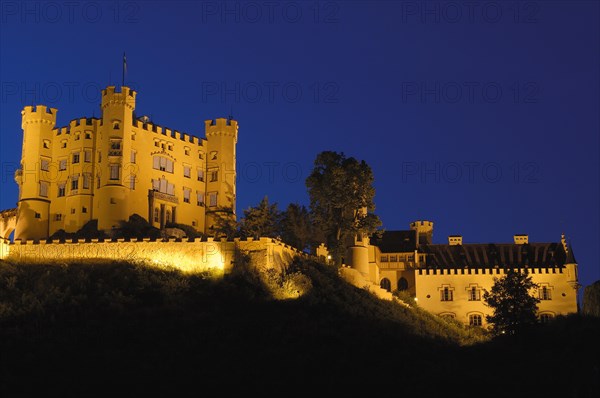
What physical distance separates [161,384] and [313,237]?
39.8 meters

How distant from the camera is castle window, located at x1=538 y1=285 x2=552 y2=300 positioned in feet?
285

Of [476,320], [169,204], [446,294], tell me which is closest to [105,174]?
[169,204]

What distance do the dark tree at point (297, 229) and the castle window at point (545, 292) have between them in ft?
72.9

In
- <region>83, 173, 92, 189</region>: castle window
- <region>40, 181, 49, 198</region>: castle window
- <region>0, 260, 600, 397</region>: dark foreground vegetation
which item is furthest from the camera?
<region>40, 181, 49, 198</region>: castle window

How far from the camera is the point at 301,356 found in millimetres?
52125

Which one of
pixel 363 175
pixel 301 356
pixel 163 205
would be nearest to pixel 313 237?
pixel 363 175

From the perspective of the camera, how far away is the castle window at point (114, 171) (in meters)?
85.9

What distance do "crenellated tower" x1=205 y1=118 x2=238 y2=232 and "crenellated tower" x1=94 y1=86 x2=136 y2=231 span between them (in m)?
10.00

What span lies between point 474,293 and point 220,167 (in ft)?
93.1

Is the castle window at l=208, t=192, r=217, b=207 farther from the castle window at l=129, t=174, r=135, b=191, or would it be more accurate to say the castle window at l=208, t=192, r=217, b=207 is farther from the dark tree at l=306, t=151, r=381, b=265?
the dark tree at l=306, t=151, r=381, b=265

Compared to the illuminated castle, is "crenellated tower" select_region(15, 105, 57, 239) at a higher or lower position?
higher

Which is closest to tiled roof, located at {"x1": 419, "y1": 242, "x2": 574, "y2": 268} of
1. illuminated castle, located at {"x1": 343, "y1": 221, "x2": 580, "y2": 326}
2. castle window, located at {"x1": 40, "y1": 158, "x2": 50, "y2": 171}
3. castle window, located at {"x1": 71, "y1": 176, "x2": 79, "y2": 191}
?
illuminated castle, located at {"x1": 343, "y1": 221, "x2": 580, "y2": 326}

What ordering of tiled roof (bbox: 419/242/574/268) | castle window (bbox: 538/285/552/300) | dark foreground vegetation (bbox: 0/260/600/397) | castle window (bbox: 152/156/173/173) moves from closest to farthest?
dark foreground vegetation (bbox: 0/260/600/397), castle window (bbox: 538/285/552/300), castle window (bbox: 152/156/173/173), tiled roof (bbox: 419/242/574/268)

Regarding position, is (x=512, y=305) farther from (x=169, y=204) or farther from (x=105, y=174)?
(x=105, y=174)
